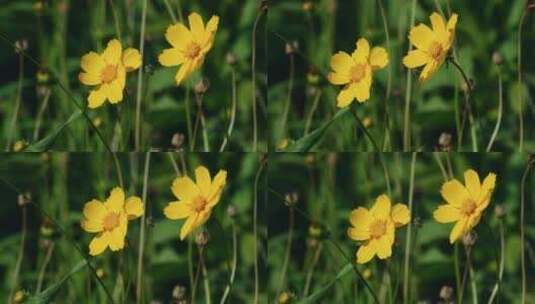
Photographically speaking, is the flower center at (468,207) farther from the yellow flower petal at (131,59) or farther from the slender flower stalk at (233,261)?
the yellow flower petal at (131,59)

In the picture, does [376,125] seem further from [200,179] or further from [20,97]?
[20,97]

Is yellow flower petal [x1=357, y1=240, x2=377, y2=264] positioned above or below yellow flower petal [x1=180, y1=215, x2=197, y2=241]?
below

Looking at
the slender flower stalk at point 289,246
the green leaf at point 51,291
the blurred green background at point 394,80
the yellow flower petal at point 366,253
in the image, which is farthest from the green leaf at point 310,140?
the green leaf at point 51,291

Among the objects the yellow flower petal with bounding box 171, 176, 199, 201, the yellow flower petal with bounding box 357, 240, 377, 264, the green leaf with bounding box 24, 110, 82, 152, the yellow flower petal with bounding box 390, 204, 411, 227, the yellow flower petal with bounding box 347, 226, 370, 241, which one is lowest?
the yellow flower petal with bounding box 357, 240, 377, 264

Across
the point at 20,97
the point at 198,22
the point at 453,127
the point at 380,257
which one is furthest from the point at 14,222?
the point at 453,127

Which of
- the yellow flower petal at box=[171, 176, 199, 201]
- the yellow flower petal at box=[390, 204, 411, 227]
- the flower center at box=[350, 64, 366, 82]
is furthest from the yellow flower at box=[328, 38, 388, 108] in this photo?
the yellow flower petal at box=[171, 176, 199, 201]

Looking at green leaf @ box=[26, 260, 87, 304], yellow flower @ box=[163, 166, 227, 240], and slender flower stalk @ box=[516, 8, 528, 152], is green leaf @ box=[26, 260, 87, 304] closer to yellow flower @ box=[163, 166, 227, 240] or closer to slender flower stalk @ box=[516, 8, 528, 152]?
yellow flower @ box=[163, 166, 227, 240]
